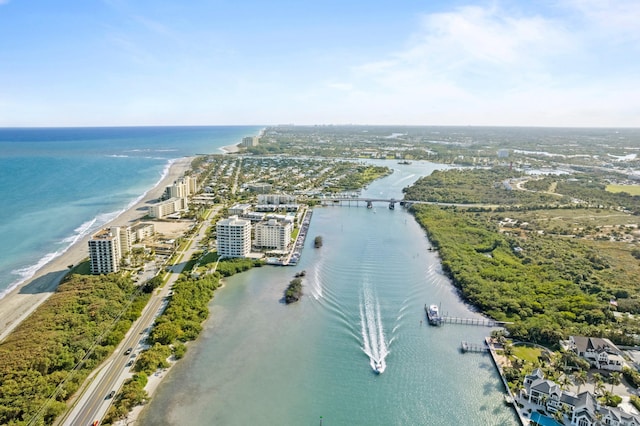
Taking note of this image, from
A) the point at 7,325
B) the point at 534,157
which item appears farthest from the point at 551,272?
the point at 534,157

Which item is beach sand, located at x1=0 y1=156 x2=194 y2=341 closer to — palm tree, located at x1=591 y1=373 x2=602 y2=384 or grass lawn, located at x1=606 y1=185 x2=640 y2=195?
palm tree, located at x1=591 y1=373 x2=602 y2=384

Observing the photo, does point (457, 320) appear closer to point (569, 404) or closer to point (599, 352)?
point (599, 352)

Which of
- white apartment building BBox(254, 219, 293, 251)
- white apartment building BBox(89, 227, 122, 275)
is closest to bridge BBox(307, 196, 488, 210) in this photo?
white apartment building BBox(254, 219, 293, 251)

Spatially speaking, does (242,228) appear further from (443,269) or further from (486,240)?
(486,240)

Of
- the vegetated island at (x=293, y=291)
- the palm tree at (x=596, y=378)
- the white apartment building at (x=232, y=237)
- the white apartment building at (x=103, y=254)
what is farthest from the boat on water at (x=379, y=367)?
the white apartment building at (x=103, y=254)

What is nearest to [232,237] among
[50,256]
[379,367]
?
[50,256]
